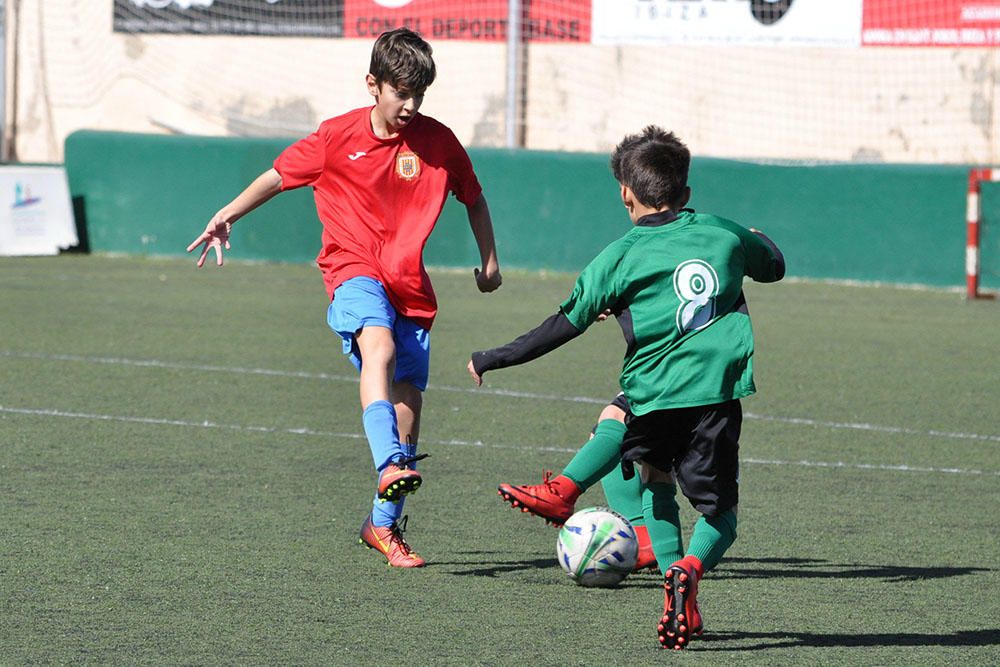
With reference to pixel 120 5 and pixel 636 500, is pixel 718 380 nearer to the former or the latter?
pixel 636 500

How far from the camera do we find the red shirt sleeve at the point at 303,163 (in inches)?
237

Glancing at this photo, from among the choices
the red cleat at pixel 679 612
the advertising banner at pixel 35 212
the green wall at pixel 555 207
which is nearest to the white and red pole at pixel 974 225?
the green wall at pixel 555 207

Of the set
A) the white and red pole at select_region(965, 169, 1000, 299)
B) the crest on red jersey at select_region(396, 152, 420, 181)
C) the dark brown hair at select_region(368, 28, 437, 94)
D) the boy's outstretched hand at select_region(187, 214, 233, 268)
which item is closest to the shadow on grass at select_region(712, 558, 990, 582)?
the crest on red jersey at select_region(396, 152, 420, 181)

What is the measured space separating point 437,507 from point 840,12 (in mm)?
14361

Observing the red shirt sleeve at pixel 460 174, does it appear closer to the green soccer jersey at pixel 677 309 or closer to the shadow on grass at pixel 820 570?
A: the green soccer jersey at pixel 677 309

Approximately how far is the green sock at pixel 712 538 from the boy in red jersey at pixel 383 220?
1.26 m

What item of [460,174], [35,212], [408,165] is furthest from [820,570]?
[35,212]

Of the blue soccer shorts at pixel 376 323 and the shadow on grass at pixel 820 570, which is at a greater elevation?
the blue soccer shorts at pixel 376 323

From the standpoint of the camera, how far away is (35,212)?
19.1 m

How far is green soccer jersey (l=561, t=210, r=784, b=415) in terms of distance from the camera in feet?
15.9

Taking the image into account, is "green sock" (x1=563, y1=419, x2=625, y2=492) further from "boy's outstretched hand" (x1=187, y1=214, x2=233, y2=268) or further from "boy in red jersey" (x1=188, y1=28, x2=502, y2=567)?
"boy's outstretched hand" (x1=187, y1=214, x2=233, y2=268)

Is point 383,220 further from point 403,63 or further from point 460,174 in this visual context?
point 403,63

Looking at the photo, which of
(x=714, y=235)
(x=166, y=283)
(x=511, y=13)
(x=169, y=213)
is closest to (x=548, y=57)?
(x=511, y=13)

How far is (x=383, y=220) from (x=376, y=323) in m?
0.40
